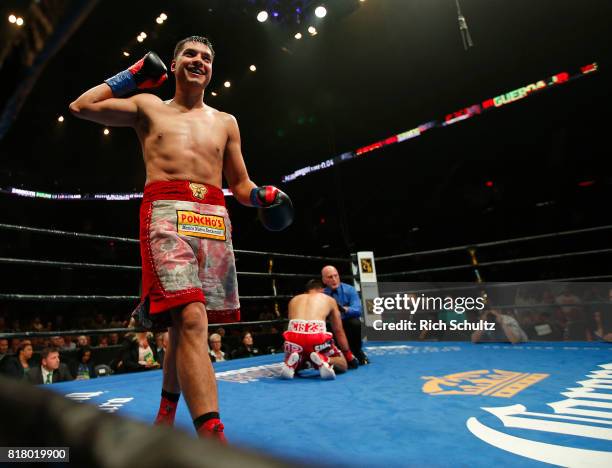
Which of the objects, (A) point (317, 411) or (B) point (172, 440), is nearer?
(B) point (172, 440)

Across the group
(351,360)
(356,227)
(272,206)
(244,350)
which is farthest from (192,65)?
(356,227)

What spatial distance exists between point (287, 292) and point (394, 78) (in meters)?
7.12

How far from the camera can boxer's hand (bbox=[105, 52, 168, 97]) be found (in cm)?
121

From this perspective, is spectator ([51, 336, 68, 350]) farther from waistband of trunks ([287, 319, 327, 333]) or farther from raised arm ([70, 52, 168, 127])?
raised arm ([70, 52, 168, 127])

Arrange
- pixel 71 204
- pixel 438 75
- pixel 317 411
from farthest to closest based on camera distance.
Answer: pixel 71 204
pixel 438 75
pixel 317 411

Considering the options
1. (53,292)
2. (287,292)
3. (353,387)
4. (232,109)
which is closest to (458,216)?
(287,292)

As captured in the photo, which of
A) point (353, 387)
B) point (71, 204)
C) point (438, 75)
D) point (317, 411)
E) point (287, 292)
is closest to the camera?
point (317, 411)

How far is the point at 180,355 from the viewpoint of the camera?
1102 millimetres

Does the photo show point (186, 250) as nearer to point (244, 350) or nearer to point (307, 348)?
point (307, 348)

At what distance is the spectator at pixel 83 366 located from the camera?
4.14m

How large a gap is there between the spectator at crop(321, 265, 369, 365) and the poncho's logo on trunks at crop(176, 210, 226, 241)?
2105mm

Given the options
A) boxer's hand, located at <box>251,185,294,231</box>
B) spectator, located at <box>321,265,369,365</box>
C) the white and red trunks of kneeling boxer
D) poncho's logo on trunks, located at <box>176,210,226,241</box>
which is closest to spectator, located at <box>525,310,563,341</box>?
spectator, located at <box>321,265,369,365</box>

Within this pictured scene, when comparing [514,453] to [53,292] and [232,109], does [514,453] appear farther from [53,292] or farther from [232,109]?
[53,292]

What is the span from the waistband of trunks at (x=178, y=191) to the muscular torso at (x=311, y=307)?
1541mm
